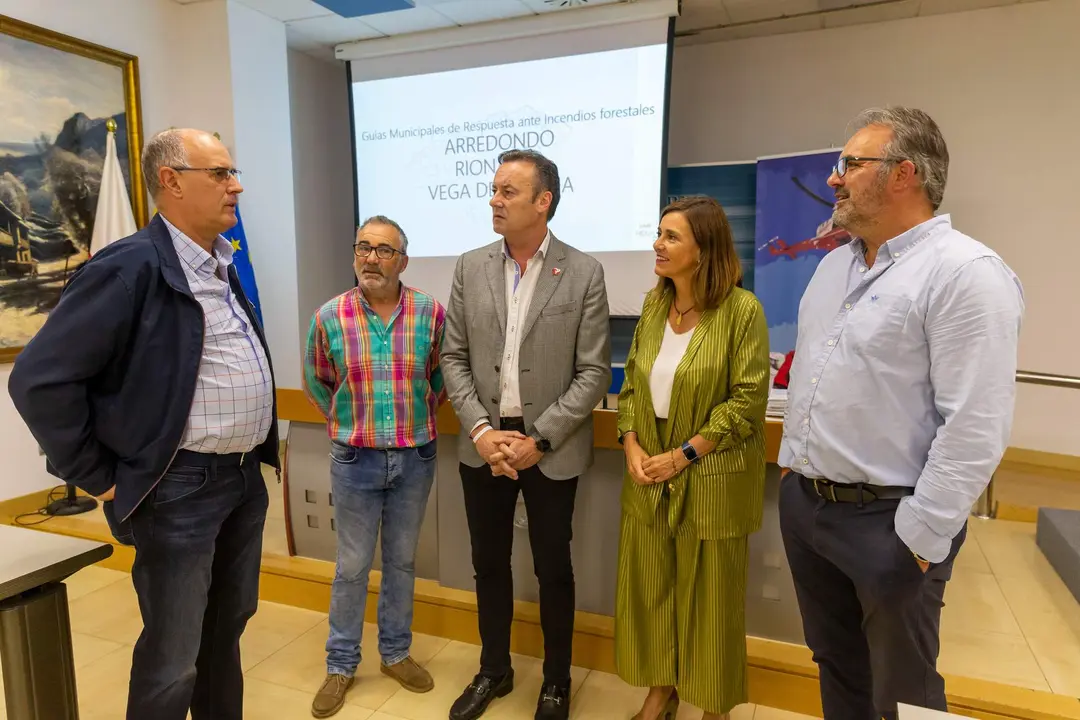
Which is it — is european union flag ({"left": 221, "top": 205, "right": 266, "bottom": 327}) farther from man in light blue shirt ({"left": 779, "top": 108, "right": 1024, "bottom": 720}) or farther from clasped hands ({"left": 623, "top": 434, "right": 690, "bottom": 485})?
man in light blue shirt ({"left": 779, "top": 108, "right": 1024, "bottom": 720})

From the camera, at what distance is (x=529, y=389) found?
1.88m

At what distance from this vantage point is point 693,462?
5.69 feet

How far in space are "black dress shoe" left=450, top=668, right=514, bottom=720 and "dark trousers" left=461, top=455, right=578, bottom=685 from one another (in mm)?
28

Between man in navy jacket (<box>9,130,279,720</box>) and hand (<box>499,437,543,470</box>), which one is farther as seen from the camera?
hand (<box>499,437,543,470</box>)

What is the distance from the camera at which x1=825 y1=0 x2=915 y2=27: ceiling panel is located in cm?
427

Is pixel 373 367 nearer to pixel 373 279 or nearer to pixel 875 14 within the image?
pixel 373 279

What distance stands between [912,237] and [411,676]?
193 centimetres

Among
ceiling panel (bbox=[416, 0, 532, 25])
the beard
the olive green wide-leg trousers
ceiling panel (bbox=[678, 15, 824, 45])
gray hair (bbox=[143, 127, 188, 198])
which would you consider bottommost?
the olive green wide-leg trousers

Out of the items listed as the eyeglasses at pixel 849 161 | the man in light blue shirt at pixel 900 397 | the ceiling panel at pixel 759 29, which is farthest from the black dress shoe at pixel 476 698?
the ceiling panel at pixel 759 29

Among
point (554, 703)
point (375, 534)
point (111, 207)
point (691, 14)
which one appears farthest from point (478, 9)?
point (554, 703)

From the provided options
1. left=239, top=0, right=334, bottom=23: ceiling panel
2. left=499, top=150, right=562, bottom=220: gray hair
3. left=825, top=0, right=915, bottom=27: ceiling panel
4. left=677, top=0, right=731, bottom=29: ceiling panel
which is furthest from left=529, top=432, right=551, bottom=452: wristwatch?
left=825, top=0, right=915, bottom=27: ceiling panel

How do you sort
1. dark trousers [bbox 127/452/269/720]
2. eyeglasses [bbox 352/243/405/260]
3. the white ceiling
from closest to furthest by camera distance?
dark trousers [bbox 127/452/269/720] < eyeglasses [bbox 352/243/405/260] < the white ceiling

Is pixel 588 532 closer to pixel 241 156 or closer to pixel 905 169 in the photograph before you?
pixel 905 169

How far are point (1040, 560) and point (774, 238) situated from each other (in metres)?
2.33
